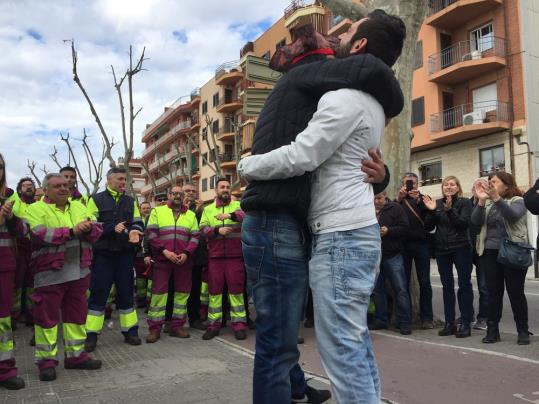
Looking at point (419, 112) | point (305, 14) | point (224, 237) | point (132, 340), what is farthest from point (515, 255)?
point (305, 14)

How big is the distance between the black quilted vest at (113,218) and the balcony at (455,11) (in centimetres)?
2190

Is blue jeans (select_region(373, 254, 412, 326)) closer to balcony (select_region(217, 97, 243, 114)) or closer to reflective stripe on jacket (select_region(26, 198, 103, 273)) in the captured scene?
reflective stripe on jacket (select_region(26, 198, 103, 273))

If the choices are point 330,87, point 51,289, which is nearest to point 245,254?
point 330,87

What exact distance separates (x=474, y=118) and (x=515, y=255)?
1989 centimetres

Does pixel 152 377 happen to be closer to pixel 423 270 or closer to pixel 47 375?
pixel 47 375

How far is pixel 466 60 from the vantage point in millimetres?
24641

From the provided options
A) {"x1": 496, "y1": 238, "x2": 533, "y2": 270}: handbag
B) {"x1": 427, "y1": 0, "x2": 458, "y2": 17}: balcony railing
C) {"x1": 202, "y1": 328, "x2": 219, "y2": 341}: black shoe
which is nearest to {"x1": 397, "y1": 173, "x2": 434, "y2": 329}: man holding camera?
{"x1": 496, "y1": 238, "x2": 533, "y2": 270}: handbag

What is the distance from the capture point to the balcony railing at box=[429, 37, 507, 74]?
23750mm

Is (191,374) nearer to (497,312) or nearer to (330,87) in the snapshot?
(330,87)

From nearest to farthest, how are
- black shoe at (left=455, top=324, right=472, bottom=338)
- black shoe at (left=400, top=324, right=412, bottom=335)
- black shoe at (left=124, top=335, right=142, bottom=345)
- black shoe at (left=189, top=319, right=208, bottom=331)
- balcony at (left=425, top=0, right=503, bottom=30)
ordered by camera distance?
black shoe at (left=124, top=335, right=142, bottom=345)
black shoe at (left=455, top=324, right=472, bottom=338)
black shoe at (left=400, top=324, right=412, bottom=335)
black shoe at (left=189, top=319, right=208, bottom=331)
balcony at (left=425, top=0, right=503, bottom=30)

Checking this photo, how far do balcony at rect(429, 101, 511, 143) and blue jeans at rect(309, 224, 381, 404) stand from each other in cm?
2331

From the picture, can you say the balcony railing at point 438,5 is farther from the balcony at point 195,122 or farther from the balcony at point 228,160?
the balcony at point 195,122

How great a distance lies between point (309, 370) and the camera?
469cm

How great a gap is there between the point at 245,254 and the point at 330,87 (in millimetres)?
Result: 899
